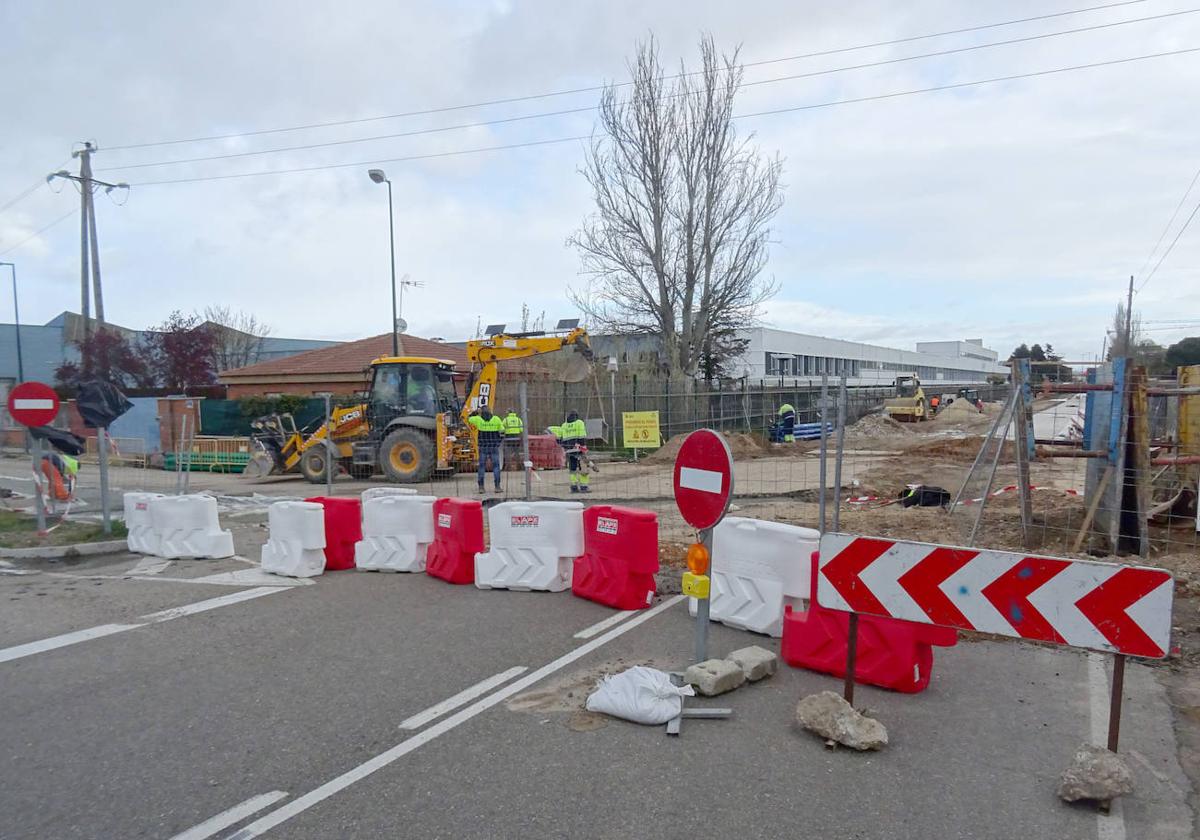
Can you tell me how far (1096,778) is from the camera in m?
3.74

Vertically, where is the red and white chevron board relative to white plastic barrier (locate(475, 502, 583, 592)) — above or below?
above

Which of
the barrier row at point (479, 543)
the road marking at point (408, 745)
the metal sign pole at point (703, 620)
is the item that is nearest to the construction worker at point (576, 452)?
the barrier row at point (479, 543)

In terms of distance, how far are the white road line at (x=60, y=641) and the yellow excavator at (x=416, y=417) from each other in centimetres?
1050

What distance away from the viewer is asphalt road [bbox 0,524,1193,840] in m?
3.66

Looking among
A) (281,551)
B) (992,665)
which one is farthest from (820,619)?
(281,551)

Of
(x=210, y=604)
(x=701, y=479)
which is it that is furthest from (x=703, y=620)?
(x=210, y=604)

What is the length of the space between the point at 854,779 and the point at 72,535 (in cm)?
1107

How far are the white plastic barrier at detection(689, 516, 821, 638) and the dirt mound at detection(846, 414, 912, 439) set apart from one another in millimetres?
24418

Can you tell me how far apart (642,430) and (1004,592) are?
16.3 metres

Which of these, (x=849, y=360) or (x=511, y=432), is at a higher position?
(x=849, y=360)

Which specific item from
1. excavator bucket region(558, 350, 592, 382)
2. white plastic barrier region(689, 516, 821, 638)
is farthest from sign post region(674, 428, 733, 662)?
excavator bucket region(558, 350, 592, 382)

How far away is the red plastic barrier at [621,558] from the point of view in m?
7.07

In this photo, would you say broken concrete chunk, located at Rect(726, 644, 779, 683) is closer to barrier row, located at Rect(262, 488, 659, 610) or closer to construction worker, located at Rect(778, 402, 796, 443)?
barrier row, located at Rect(262, 488, 659, 610)

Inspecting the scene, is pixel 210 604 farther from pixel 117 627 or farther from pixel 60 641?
pixel 60 641
